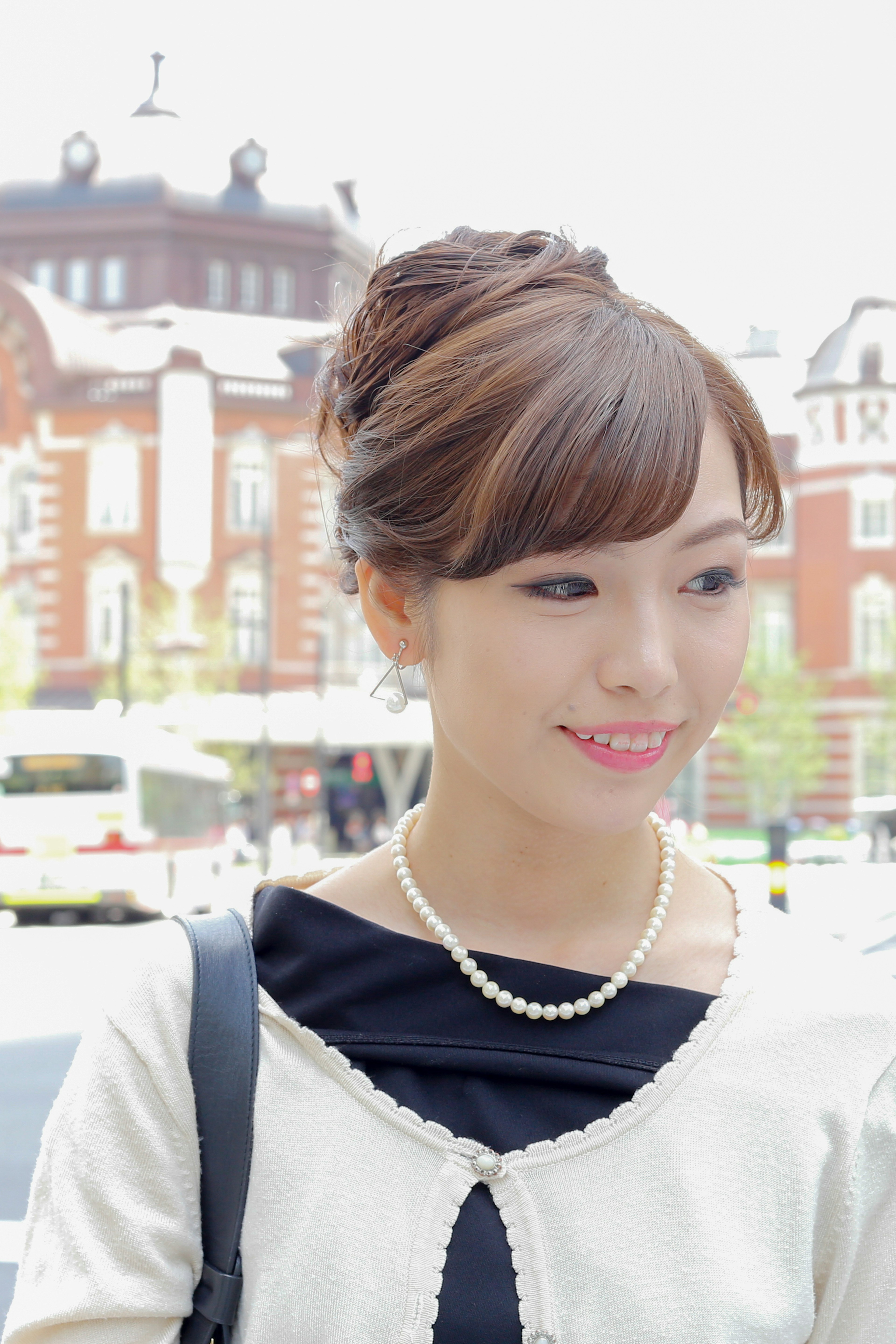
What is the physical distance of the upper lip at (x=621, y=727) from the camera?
1.44 m

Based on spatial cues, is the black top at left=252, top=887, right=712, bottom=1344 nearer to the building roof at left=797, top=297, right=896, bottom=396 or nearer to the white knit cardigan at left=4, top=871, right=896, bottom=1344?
the white knit cardigan at left=4, top=871, right=896, bottom=1344

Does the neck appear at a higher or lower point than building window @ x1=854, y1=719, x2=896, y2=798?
higher

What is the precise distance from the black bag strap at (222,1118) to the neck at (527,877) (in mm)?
245

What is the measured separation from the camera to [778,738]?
40.9 m

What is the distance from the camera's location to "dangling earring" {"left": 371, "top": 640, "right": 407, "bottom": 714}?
1.63 meters

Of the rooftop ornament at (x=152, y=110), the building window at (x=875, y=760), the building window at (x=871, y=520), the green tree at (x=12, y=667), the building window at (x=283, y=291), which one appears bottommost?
the building window at (x=875, y=760)

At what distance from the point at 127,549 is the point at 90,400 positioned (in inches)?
160

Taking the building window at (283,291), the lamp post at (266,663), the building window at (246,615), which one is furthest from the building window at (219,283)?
the building window at (246,615)

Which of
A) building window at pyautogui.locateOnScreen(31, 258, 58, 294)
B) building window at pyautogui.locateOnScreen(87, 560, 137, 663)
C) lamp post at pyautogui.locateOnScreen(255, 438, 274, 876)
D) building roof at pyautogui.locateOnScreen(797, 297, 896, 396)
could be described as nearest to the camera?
lamp post at pyautogui.locateOnScreen(255, 438, 274, 876)

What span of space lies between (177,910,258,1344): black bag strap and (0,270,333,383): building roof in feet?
129

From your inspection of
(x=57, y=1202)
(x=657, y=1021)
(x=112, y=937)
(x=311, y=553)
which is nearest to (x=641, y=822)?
(x=657, y=1021)

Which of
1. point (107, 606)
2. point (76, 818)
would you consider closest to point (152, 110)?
point (107, 606)

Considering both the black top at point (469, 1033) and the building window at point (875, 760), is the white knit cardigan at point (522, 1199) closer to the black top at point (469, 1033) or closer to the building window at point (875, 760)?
the black top at point (469, 1033)

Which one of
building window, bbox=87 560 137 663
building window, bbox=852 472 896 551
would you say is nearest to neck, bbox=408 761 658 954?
building window, bbox=87 560 137 663
